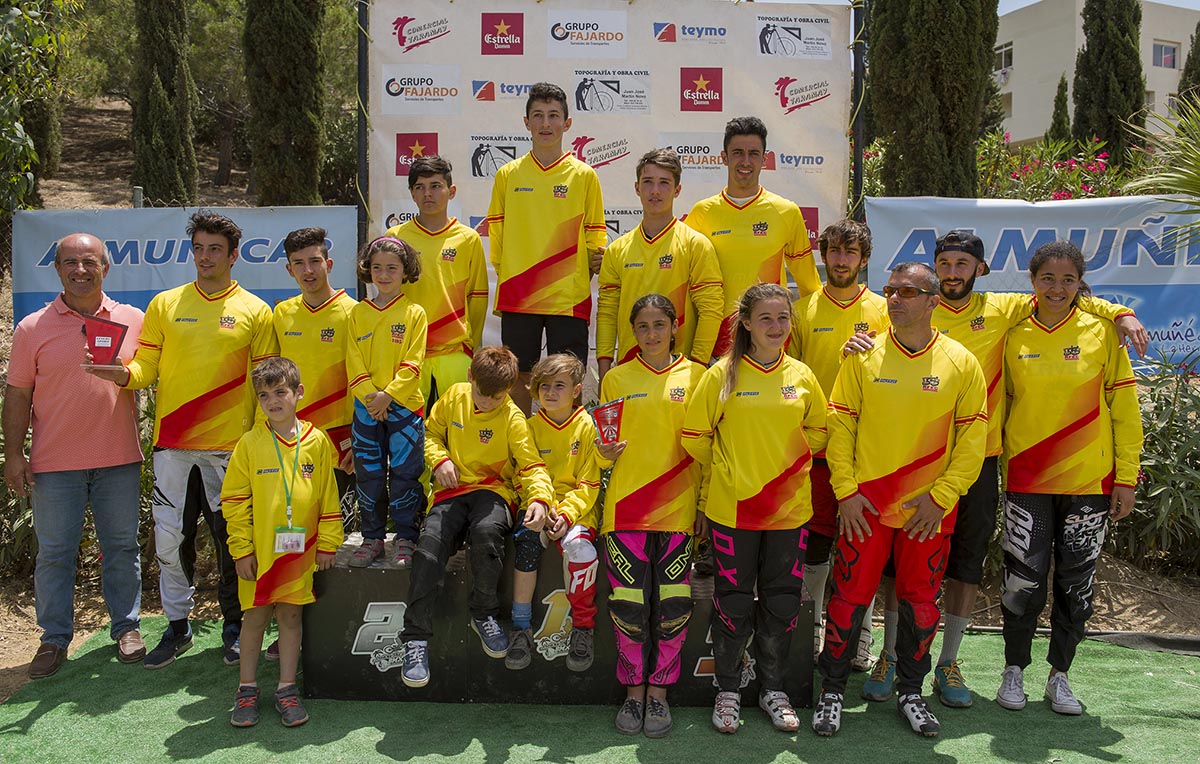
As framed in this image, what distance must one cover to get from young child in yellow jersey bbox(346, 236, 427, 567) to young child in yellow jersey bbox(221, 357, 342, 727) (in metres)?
0.28

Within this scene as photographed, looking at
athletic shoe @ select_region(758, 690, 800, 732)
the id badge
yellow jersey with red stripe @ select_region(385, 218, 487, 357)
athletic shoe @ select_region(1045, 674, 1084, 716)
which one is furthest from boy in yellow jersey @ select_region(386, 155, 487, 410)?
athletic shoe @ select_region(1045, 674, 1084, 716)

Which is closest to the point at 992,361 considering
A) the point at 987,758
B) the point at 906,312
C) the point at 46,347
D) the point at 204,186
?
the point at 906,312

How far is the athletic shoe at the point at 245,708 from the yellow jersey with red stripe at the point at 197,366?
3.92ft

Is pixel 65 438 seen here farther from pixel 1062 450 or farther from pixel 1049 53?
pixel 1049 53

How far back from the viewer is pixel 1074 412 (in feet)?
13.3

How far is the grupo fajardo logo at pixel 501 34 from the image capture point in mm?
6266

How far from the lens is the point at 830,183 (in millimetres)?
6457

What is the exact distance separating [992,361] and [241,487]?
334 centimetres

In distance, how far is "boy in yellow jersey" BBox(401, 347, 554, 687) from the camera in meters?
4.01

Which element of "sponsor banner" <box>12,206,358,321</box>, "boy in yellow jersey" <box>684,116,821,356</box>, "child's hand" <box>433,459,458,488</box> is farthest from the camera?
"sponsor banner" <box>12,206,358,321</box>

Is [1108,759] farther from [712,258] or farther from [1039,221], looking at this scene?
[1039,221]

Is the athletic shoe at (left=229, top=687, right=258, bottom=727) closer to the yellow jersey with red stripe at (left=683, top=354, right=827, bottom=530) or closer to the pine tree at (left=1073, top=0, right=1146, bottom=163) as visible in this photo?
the yellow jersey with red stripe at (left=683, top=354, right=827, bottom=530)

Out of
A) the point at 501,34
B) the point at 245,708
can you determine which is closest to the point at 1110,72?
the point at 501,34

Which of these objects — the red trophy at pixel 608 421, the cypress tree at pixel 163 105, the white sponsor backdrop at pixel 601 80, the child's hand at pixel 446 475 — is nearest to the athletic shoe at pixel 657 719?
the red trophy at pixel 608 421
